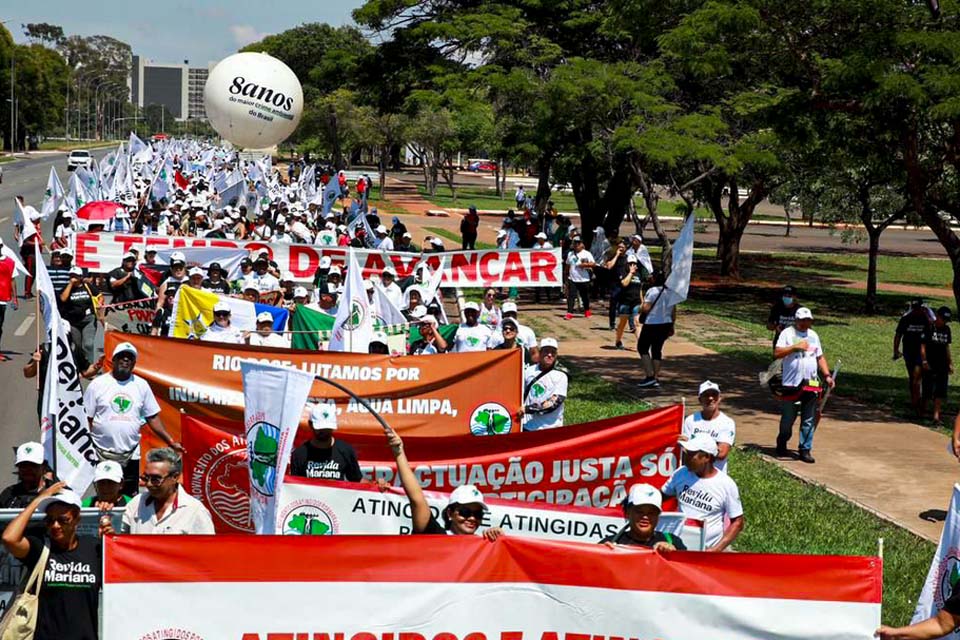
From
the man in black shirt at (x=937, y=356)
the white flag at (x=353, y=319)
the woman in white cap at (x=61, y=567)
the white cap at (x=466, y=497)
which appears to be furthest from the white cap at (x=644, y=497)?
the man in black shirt at (x=937, y=356)

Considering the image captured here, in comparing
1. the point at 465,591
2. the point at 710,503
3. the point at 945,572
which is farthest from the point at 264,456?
the point at 945,572

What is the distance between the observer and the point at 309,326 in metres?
15.3

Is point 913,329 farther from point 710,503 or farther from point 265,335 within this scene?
point 710,503

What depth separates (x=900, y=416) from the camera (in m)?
17.0

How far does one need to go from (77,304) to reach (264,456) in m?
7.69

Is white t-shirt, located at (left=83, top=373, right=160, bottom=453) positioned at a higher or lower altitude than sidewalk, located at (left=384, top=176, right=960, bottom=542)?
higher

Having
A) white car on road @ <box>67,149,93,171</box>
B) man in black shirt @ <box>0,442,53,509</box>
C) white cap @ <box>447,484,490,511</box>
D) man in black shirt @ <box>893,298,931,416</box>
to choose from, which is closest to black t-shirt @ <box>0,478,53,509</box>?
man in black shirt @ <box>0,442,53,509</box>

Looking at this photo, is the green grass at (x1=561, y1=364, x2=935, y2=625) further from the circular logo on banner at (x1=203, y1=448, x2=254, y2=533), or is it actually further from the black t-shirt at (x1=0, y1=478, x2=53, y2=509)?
the black t-shirt at (x1=0, y1=478, x2=53, y2=509)

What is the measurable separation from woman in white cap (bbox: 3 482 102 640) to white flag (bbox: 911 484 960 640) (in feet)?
13.0

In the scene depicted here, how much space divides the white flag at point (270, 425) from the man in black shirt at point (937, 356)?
34.8ft

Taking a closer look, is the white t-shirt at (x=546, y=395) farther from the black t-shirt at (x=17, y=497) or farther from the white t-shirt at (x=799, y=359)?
the black t-shirt at (x=17, y=497)

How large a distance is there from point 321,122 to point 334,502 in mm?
66539

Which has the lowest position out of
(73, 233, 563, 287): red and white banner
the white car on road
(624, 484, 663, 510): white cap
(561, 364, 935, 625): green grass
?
(561, 364, 935, 625): green grass

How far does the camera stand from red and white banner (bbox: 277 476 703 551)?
7.84m
